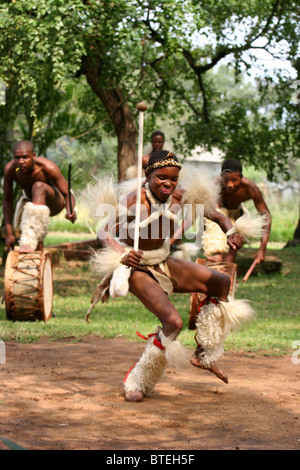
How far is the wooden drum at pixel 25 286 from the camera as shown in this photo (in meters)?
6.89

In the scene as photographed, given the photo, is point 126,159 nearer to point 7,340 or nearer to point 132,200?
point 7,340

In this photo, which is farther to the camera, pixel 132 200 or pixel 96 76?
pixel 96 76

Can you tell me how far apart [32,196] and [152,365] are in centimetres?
366

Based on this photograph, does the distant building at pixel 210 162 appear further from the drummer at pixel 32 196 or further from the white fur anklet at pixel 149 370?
the drummer at pixel 32 196

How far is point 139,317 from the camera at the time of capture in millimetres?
7734

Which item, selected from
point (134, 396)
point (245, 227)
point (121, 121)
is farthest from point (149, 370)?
point (121, 121)

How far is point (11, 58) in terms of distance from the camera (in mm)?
8859

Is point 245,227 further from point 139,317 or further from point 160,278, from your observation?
point 139,317

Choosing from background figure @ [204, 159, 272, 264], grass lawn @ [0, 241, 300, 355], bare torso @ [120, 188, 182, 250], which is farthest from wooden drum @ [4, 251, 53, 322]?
bare torso @ [120, 188, 182, 250]

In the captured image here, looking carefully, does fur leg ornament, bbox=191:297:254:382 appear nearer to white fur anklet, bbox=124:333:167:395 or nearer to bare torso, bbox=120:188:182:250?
white fur anklet, bbox=124:333:167:395

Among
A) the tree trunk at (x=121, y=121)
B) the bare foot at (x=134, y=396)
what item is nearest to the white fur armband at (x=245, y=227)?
the bare foot at (x=134, y=396)

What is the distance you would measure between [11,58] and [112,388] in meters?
5.70

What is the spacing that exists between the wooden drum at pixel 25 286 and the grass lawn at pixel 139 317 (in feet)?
0.39
